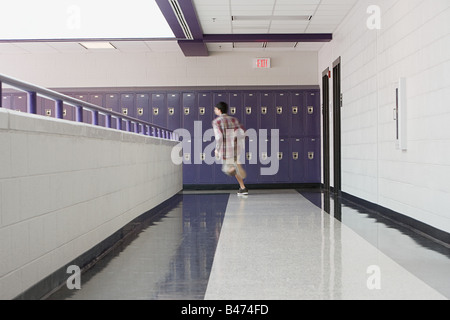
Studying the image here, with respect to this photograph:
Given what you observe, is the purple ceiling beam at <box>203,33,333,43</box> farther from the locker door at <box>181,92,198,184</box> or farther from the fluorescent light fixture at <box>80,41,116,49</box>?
the fluorescent light fixture at <box>80,41,116,49</box>

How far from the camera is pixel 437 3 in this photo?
3.84 meters

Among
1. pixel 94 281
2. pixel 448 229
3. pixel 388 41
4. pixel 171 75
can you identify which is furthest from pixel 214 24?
pixel 94 281

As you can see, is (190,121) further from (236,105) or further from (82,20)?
(82,20)

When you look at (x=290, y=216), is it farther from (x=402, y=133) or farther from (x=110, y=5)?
(x=110, y=5)

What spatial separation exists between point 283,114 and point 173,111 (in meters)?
2.14

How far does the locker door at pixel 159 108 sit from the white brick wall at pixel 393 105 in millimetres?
3795

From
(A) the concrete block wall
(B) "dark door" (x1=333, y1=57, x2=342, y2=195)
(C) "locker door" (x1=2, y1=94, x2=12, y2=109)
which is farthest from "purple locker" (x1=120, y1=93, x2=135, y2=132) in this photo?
(A) the concrete block wall

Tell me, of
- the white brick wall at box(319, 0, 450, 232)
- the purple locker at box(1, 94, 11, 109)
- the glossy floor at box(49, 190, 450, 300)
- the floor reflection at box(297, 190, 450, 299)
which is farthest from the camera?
the purple locker at box(1, 94, 11, 109)

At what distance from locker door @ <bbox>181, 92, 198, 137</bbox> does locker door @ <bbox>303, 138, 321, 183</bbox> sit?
2.25m

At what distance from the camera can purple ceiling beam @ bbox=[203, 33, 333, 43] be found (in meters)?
8.45

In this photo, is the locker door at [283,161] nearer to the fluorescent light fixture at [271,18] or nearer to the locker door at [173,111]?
the locker door at [173,111]

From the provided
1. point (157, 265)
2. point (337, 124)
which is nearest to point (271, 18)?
point (337, 124)

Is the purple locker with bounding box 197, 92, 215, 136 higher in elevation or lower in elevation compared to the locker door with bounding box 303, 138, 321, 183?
higher

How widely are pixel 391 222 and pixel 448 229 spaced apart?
1194 millimetres
